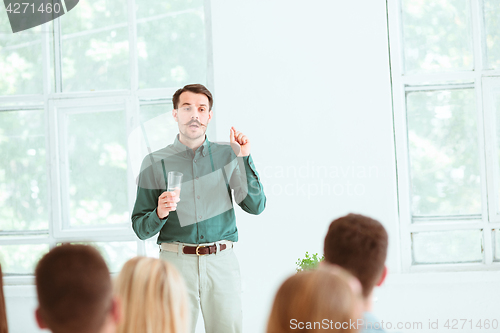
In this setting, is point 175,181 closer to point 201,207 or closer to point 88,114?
point 201,207

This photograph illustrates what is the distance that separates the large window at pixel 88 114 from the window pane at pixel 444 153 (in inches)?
58.6

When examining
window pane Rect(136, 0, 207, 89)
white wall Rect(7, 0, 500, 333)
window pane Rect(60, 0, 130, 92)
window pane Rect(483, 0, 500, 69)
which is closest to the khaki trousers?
white wall Rect(7, 0, 500, 333)

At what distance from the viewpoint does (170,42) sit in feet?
9.64

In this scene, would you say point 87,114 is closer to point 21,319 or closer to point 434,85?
point 21,319

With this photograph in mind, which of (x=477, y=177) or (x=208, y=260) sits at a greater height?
(x=477, y=177)

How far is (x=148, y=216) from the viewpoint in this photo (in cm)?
203

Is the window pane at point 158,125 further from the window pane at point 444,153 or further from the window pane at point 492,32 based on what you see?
the window pane at point 492,32

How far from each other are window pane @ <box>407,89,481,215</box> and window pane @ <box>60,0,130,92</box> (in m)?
2.02

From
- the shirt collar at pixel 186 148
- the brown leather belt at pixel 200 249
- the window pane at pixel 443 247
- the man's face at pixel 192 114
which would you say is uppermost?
the man's face at pixel 192 114

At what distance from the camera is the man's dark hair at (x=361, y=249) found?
1.13 m

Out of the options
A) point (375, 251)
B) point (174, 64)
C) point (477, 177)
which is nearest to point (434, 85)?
point (477, 177)

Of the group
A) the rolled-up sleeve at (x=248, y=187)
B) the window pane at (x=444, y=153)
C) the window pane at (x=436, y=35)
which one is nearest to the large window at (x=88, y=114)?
the rolled-up sleeve at (x=248, y=187)

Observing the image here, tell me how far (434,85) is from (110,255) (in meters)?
2.50

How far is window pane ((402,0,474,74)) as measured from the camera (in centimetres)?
275
